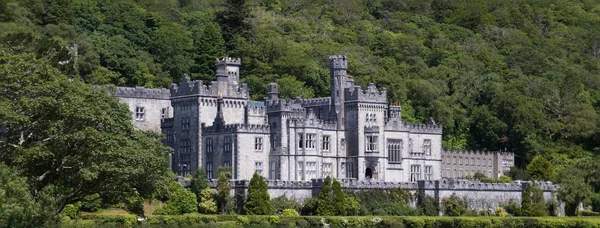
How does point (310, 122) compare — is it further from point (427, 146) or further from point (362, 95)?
point (427, 146)

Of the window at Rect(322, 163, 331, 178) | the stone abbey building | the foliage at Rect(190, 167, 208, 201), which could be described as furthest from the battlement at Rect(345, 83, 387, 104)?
the foliage at Rect(190, 167, 208, 201)

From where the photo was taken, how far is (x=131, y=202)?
2628 inches

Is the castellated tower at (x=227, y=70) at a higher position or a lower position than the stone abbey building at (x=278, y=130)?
higher

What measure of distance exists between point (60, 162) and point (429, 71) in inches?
2880

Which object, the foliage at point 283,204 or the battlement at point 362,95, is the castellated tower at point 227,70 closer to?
the battlement at point 362,95

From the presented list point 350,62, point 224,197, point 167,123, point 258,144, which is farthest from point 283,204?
point 350,62

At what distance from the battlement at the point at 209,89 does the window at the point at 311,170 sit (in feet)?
21.2

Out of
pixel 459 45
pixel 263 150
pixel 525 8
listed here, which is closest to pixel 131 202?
pixel 263 150

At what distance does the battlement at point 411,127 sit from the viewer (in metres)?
102

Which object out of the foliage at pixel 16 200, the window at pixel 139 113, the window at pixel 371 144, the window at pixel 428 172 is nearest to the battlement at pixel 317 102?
the window at pixel 371 144

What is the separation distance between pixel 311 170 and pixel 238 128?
6.79 metres

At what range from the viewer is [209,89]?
9694 cm

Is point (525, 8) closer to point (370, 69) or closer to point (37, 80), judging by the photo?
point (370, 69)

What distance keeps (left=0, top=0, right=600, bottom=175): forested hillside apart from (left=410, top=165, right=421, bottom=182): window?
11.7m
